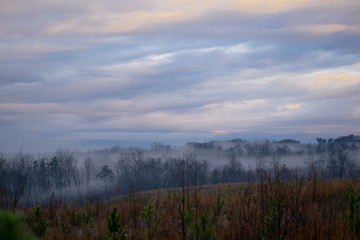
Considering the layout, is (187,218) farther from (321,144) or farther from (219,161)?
(321,144)

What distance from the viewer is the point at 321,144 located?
107 m

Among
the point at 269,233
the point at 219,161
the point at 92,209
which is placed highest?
the point at 269,233

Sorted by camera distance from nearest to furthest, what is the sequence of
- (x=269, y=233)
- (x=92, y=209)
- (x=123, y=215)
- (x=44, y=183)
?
(x=269, y=233) → (x=123, y=215) → (x=92, y=209) → (x=44, y=183)

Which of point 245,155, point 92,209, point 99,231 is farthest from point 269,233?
point 245,155

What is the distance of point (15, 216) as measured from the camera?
82 centimetres

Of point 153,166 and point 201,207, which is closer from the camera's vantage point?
point 201,207

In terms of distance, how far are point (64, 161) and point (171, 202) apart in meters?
65.1

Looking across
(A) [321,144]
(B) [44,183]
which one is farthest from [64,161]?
(A) [321,144]

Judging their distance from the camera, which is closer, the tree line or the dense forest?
the dense forest

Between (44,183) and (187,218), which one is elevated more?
(187,218)

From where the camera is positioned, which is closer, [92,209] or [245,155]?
[92,209]

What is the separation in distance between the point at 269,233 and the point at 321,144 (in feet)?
372

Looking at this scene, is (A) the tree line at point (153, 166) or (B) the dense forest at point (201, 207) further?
(A) the tree line at point (153, 166)

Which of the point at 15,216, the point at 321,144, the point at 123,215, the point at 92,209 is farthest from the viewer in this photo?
the point at 321,144
